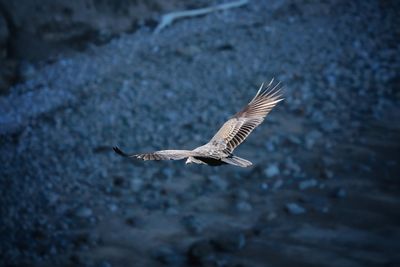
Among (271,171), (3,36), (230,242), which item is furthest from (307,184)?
(3,36)

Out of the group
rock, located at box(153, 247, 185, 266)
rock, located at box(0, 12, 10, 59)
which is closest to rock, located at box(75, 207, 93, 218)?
rock, located at box(153, 247, 185, 266)

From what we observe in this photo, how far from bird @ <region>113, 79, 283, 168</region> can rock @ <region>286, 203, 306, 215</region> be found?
238cm

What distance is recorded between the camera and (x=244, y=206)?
7.31 meters

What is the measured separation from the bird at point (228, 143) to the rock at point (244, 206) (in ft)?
8.18

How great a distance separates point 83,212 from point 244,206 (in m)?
2.02

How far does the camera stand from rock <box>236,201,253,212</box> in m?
7.28

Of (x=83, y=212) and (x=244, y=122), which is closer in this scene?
(x=244, y=122)

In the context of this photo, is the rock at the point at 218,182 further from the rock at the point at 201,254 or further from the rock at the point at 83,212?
the rock at the point at 83,212

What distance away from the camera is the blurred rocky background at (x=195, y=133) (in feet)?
22.4

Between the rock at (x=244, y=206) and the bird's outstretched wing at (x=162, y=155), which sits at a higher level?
the bird's outstretched wing at (x=162, y=155)

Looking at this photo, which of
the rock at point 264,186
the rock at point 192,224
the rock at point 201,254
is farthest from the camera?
the rock at point 264,186

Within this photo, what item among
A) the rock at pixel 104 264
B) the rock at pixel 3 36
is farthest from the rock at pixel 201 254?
the rock at pixel 3 36

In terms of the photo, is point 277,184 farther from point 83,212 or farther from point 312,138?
point 83,212

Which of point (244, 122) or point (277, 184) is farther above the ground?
point (244, 122)
